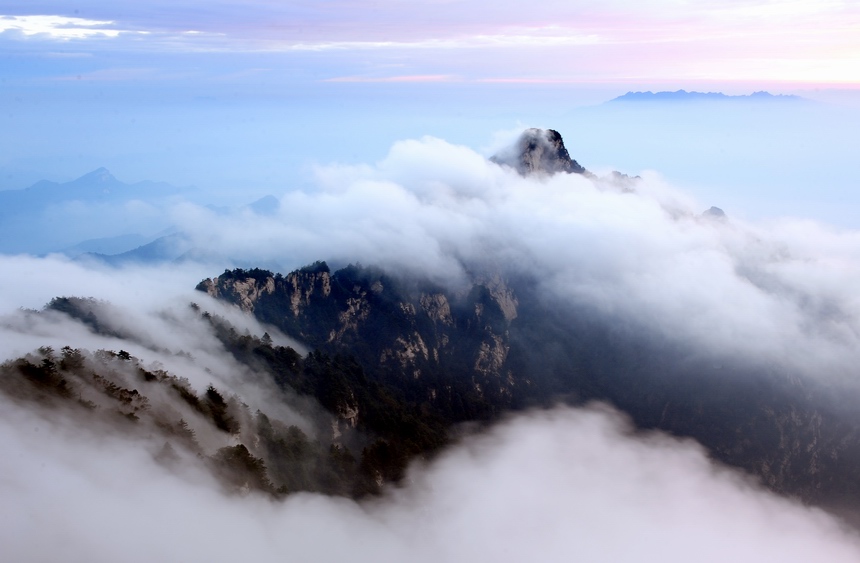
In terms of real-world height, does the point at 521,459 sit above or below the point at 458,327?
below

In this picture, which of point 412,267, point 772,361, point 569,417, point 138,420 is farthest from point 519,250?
point 138,420

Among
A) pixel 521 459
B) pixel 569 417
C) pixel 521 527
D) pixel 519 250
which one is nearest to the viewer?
pixel 521 527

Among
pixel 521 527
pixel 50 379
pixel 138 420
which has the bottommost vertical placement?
pixel 521 527

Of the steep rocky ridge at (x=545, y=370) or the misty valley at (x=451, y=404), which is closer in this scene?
the misty valley at (x=451, y=404)

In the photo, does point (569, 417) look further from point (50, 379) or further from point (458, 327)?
point (50, 379)

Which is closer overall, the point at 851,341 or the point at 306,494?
the point at 306,494

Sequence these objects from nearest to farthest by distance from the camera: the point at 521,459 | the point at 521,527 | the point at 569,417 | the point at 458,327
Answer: the point at 521,527
the point at 521,459
the point at 569,417
the point at 458,327

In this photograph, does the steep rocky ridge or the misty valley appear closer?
the misty valley
